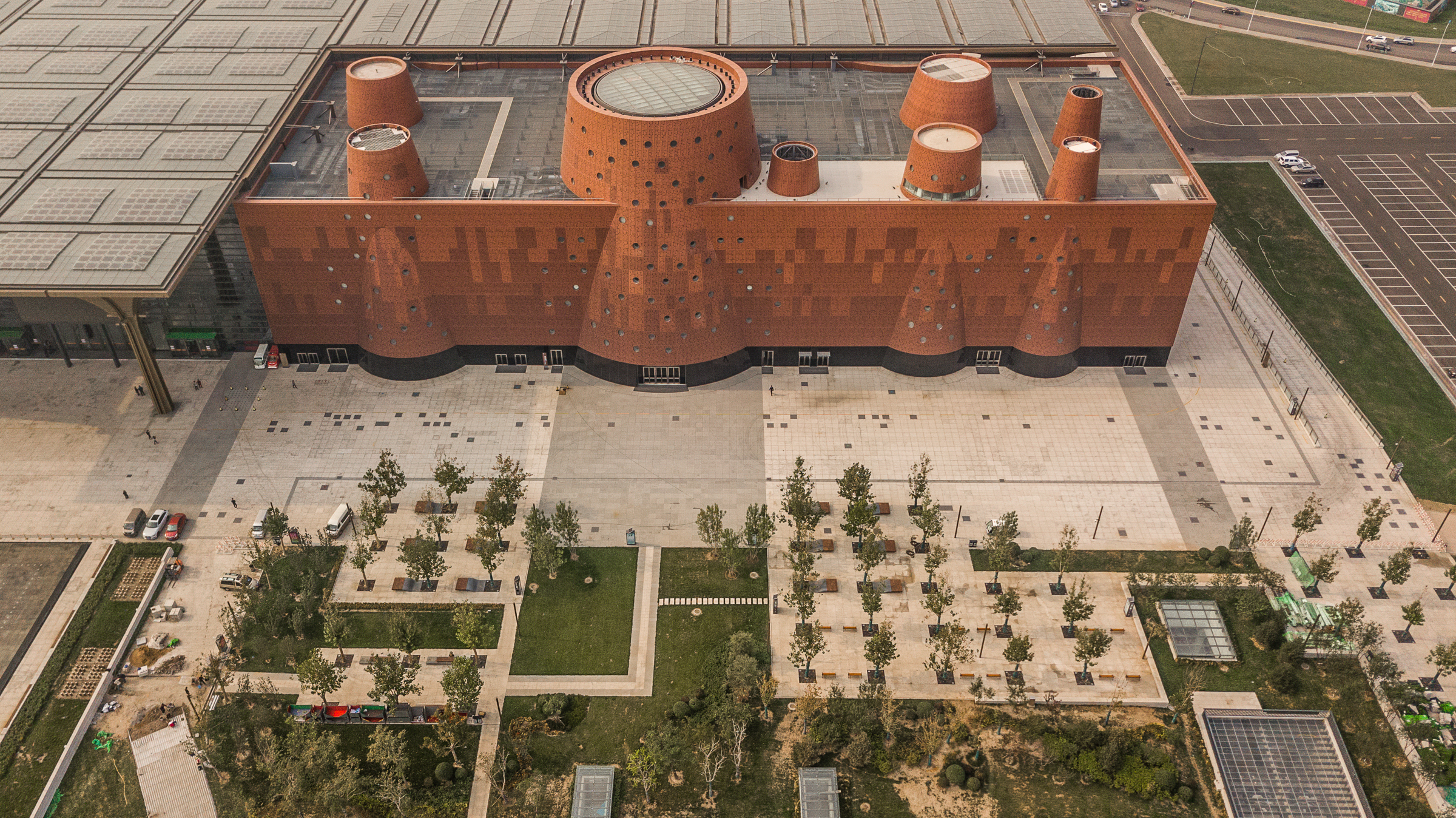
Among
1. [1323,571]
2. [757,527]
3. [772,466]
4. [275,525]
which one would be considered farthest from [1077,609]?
[275,525]

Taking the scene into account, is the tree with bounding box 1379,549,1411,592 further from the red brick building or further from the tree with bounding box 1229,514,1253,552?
the red brick building

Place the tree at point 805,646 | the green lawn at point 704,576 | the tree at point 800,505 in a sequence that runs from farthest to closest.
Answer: the tree at point 800,505, the green lawn at point 704,576, the tree at point 805,646

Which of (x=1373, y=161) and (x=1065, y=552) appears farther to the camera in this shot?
(x=1373, y=161)

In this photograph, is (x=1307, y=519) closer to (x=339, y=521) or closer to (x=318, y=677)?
(x=318, y=677)

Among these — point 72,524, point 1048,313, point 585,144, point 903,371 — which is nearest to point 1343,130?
point 1048,313

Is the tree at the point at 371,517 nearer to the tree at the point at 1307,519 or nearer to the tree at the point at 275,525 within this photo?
the tree at the point at 275,525

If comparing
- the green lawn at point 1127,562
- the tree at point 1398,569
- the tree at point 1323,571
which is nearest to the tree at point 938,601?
the green lawn at point 1127,562
